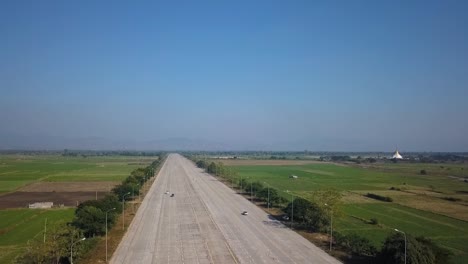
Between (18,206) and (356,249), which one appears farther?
(18,206)

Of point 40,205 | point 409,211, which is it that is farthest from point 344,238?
point 40,205

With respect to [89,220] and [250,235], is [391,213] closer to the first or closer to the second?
[250,235]

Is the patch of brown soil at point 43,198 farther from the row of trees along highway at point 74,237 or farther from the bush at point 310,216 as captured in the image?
the bush at point 310,216

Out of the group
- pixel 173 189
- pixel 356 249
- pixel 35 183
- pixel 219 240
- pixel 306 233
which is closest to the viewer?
pixel 356 249

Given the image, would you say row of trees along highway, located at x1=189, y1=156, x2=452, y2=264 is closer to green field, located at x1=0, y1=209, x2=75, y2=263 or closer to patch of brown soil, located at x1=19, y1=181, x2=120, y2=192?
green field, located at x1=0, y1=209, x2=75, y2=263

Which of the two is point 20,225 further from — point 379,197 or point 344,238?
point 379,197

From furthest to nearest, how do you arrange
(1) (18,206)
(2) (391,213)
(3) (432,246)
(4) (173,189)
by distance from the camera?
(4) (173,189) → (1) (18,206) → (2) (391,213) → (3) (432,246)

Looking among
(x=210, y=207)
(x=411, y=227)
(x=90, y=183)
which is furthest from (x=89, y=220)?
(x=90, y=183)

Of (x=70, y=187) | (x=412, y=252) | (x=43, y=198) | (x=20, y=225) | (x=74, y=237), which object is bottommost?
(x=20, y=225)
